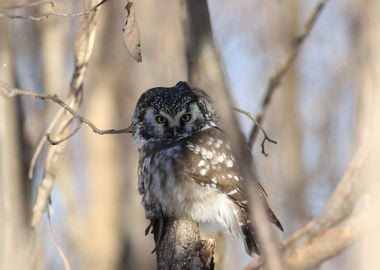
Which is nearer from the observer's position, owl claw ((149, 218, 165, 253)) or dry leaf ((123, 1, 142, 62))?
dry leaf ((123, 1, 142, 62))

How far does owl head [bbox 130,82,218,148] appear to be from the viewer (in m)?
4.62

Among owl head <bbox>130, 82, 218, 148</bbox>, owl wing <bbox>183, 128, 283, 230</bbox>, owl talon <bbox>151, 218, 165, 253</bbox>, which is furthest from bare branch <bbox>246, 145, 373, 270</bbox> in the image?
owl head <bbox>130, 82, 218, 148</bbox>

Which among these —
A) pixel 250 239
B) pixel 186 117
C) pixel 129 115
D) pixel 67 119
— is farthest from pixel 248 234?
pixel 129 115

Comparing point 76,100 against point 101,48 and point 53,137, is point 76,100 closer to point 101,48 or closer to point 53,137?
point 53,137

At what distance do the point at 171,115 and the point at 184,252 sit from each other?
1.07 meters

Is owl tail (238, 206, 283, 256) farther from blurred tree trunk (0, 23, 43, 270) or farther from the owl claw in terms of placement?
blurred tree trunk (0, 23, 43, 270)

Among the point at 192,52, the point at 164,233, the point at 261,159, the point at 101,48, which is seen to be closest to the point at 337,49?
the point at 261,159

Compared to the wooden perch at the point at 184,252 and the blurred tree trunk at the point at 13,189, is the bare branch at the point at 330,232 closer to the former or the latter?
the wooden perch at the point at 184,252

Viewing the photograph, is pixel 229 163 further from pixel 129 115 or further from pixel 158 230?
pixel 129 115

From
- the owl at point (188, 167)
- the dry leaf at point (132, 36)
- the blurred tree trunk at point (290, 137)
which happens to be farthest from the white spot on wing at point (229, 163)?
the blurred tree trunk at point (290, 137)

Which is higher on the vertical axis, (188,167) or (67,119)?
(67,119)

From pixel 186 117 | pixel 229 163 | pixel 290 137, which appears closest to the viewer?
pixel 229 163

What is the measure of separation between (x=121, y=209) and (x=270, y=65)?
323 centimetres

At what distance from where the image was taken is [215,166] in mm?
4547
